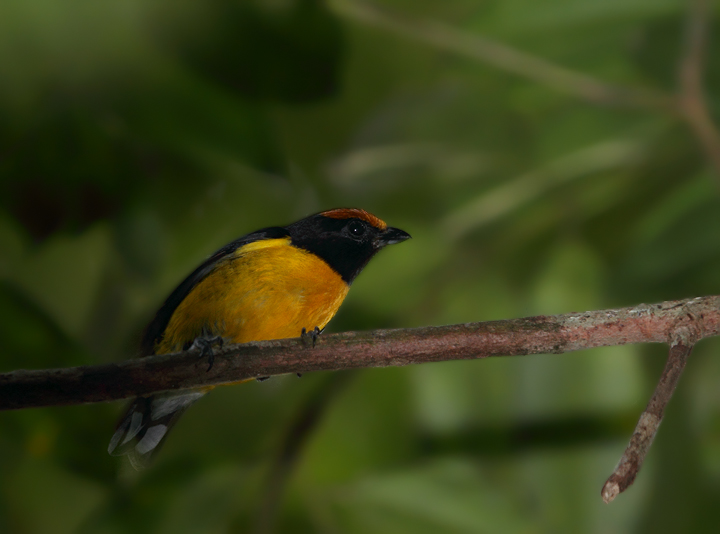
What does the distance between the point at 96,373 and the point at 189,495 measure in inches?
25.4

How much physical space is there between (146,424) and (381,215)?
657 mm

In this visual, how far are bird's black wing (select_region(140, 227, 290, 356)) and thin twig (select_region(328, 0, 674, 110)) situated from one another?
58 cm

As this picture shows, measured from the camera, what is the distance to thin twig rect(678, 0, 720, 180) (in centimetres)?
110

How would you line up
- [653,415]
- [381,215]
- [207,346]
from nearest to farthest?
[653,415]
[207,346]
[381,215]

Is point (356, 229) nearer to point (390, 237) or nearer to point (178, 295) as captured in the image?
point (390, 237)

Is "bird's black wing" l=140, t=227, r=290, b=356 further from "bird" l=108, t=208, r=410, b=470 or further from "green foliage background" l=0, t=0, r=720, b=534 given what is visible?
"green foliage background" l=0, t=0, r=720, b=534

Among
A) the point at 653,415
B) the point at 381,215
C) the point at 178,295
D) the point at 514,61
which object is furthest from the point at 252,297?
the point at 514,61

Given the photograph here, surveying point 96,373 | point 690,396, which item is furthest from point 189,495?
point 690,396

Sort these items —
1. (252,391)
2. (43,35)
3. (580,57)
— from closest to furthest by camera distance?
(43,35) → (252,391) → (580,57)

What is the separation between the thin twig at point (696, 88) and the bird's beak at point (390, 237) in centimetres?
68

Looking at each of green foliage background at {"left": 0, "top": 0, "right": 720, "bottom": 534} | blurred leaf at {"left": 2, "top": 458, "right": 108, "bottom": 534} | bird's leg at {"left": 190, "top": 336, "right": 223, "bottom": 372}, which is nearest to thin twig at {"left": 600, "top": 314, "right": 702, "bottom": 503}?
bird's leg at {"left": 190, "top": 336, "right": 223, "bottom": 372}

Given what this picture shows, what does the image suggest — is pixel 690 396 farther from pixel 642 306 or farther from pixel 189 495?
pixel 189 495

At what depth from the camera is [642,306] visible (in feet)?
1.57

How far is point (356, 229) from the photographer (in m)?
0.72
